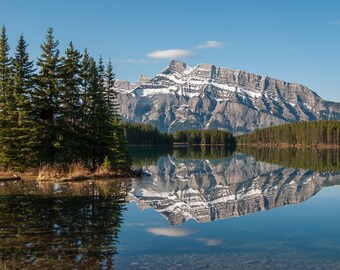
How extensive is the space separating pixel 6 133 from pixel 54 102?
6276mm

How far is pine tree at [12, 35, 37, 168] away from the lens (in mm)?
42094

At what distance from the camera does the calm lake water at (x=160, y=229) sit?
14.4 metres

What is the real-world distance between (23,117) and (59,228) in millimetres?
26208

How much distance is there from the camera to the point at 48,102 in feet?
144

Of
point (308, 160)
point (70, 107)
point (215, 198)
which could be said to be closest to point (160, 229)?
point (215, 198)

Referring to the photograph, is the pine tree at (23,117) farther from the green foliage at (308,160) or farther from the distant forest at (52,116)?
the green foliage at (308,160)

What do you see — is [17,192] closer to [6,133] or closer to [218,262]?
[6,133]

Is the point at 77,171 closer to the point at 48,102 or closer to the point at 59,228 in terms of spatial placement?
the point at 48,102

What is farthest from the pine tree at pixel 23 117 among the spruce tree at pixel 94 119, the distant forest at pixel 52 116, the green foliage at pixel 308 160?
the green foliage at pixel 308 160

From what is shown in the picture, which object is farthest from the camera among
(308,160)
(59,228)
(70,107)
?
(308,160)

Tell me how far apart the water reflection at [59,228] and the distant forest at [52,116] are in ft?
37.1

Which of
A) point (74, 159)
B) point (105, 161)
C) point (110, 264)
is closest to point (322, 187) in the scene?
point (105, 161)

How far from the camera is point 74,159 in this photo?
46.3 meters

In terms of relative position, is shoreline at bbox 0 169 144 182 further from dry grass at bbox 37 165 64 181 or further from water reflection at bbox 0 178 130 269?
water reflection at bbox 0 178 130 269
